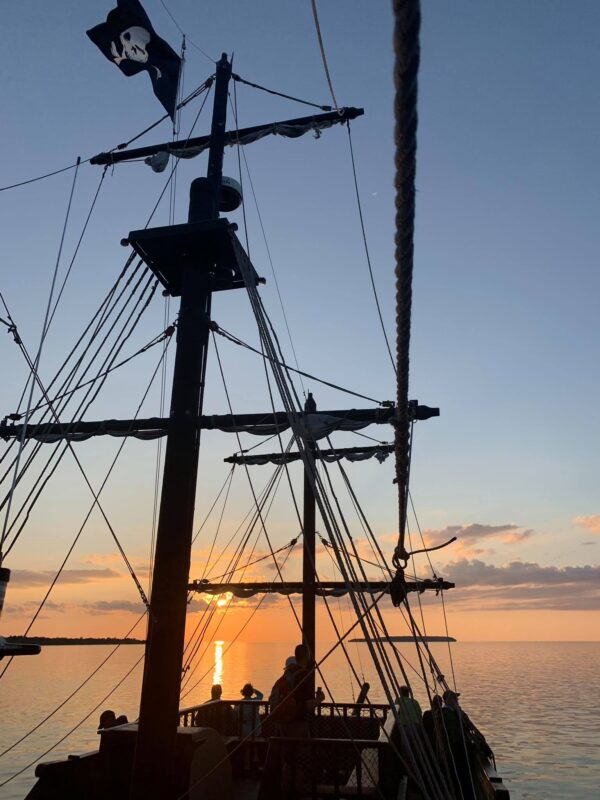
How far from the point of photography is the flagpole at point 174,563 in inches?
248

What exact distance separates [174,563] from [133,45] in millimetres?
9193

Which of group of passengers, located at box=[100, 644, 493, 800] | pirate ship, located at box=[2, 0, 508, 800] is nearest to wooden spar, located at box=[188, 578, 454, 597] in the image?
group of passengers, located at box=[100, 644, 493, 800]

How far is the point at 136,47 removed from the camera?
1067cm

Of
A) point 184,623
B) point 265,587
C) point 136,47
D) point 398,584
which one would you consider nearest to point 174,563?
point 184,623

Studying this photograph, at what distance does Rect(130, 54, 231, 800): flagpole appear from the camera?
629 cm

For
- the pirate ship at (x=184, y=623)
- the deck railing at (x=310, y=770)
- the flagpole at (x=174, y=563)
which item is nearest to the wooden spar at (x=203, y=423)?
the pirate ship at (x=184, y=623)

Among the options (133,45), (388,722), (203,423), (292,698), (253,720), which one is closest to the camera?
(292,698)

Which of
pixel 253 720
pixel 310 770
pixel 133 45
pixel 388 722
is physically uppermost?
pixel 133 45

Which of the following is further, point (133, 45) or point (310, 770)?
point (133, 45)

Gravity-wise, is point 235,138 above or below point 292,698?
above

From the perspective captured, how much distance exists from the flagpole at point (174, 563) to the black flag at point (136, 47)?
4400 mm

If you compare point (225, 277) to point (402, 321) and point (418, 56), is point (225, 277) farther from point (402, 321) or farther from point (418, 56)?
point (418, 56)

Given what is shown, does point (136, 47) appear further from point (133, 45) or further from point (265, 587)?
point (265, 587)

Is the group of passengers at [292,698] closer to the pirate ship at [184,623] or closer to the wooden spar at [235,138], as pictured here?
the pirate ship at [184,623]
